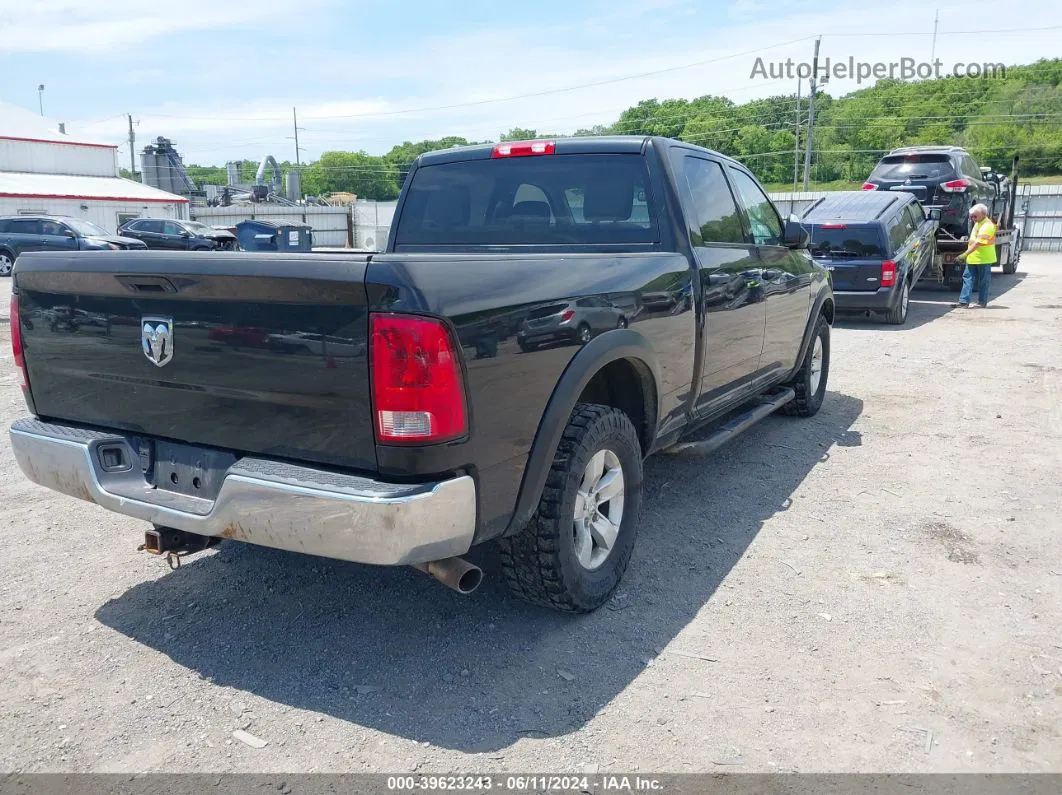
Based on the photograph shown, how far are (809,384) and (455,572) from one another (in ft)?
14.8

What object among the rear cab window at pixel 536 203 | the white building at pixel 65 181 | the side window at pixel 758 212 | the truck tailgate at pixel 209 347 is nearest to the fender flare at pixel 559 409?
the truck tailgate at pixel 209 347

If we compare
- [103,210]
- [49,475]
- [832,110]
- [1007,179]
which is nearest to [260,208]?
[103,210]

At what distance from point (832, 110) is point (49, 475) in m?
80.5

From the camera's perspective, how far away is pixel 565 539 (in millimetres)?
3309

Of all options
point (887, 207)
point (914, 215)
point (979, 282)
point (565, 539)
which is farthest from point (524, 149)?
point (979, 282)

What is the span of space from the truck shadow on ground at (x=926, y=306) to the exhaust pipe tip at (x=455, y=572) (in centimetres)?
1043

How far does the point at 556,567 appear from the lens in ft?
10.8

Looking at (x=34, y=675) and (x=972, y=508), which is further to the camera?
(x=972, y=508)

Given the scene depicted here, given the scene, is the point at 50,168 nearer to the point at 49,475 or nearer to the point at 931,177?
the point at 931,177

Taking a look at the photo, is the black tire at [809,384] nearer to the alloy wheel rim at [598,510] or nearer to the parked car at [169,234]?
the alloy wheel rim at [598,510]

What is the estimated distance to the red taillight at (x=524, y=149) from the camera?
15.2 feet

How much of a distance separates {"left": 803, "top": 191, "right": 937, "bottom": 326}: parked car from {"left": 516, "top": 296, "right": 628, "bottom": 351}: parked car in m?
9.06

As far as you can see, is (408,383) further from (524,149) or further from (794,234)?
(794,234)

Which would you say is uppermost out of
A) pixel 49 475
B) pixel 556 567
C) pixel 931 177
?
pixel 931 177
